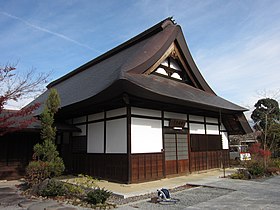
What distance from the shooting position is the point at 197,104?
9.20 metres

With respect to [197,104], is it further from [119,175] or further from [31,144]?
[31,144]

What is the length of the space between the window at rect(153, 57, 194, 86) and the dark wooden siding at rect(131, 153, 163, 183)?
3814mm

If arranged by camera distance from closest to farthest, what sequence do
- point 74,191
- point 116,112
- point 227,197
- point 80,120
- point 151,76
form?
point 227,197, point 74,191, point 116,112, point 151,76, point 80,120

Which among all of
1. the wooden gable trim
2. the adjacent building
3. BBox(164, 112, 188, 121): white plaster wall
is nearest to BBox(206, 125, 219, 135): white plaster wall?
the adjacent building

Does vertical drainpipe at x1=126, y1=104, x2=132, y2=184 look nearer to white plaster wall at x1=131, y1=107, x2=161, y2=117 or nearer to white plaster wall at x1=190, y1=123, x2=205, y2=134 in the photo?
white plaster wall at x1=131, y1=107, x2=161, y2=117

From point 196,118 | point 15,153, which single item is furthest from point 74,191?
point 196,118

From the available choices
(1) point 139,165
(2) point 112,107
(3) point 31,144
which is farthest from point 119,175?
(3) point 31,144

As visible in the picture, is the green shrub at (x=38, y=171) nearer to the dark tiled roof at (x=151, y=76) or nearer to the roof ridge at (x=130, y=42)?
the dark tiled roof at (x=151, y=76)

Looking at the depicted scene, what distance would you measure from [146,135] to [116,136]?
1.08 metres

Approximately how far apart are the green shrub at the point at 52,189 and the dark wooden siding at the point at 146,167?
7.65 ft

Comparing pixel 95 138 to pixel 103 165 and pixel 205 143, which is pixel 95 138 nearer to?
pixel 103 165

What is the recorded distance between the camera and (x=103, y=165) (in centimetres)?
901

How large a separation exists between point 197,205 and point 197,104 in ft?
15.1

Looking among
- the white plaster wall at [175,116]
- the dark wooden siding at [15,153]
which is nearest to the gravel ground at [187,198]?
the white plaster wall at [175,116]
